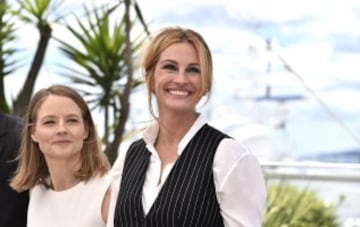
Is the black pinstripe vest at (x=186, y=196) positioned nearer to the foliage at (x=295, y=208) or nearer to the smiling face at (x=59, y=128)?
the smiling face at (x=59, y=128)

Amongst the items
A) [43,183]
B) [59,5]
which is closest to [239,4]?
[59,5]

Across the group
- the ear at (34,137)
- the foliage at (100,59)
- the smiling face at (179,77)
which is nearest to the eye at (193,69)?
the smiling face at (179,77)

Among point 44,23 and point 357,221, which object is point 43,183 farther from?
point 357,221

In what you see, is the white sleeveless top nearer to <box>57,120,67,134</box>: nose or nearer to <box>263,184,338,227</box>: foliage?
<box>57,120,67,134</box>: nose

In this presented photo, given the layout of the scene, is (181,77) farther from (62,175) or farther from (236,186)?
(62,175)

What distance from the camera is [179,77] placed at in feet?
5.98

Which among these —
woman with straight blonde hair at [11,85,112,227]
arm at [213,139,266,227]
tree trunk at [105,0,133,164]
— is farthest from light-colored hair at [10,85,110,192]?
tree trunk at [105,0,133,164]

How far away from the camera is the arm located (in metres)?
1.76

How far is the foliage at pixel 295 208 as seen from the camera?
5.40 meters

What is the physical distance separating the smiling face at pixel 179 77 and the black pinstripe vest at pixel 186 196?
81 millimetres

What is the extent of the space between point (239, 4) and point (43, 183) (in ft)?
13.7

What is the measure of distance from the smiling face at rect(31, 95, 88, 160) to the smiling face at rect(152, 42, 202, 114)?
34cm

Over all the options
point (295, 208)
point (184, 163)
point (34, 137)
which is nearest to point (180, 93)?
point (184, 163)

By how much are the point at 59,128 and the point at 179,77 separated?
1.32ft
